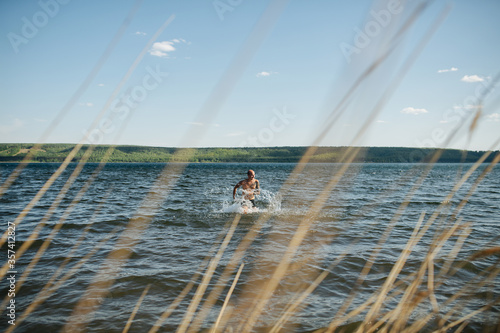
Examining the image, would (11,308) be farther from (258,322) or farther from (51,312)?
(258,322)

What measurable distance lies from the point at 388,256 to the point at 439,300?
2116 millimetres

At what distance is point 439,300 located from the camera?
501 centimetres

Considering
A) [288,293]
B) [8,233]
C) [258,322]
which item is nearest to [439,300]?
[288,293]

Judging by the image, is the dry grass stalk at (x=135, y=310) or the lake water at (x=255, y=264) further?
the lake water at (x=255, y=264)

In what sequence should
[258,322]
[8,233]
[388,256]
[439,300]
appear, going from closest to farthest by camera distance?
[258,322] < [439,300] < [388,256] < [8,233]

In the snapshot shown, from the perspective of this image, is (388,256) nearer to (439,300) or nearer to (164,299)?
(439,300)

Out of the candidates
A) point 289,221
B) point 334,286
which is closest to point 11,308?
point 334,286

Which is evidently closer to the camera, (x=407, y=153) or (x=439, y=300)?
(x=439, y=300)

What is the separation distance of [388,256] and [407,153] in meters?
211

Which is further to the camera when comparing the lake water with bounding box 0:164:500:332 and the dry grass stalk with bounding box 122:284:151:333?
the lake water with bounding box 0:164:500:332

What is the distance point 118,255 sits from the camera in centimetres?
714

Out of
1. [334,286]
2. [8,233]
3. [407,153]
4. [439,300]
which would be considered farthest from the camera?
[407,153]

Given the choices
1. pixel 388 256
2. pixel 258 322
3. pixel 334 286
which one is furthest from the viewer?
pixel 388 256

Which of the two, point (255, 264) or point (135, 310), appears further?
point (255, 264)
